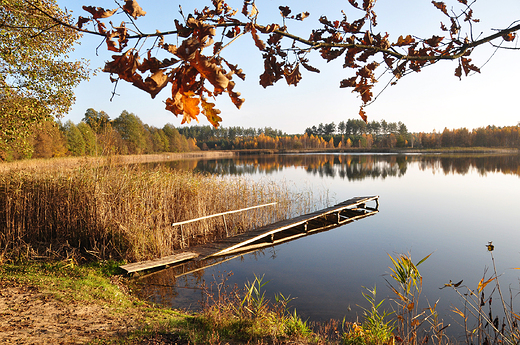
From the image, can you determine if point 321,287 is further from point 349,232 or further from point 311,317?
point 349,232

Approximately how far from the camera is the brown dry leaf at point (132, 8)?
3.76 feet

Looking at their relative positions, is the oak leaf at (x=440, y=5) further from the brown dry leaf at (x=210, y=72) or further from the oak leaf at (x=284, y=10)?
the brown dry leaf at (x=210, y=72)

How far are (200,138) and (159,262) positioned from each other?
131 m

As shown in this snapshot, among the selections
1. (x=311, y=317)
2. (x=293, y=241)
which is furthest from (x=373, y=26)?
(x=293, y=241)

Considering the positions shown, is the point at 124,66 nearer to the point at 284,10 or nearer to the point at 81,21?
the point at 81,21

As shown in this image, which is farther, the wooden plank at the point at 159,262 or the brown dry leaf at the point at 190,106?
the wooden plank at the point at 159,262

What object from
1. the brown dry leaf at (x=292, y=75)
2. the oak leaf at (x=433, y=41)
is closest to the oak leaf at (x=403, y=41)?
the oak leaf at (x=433, y=41)

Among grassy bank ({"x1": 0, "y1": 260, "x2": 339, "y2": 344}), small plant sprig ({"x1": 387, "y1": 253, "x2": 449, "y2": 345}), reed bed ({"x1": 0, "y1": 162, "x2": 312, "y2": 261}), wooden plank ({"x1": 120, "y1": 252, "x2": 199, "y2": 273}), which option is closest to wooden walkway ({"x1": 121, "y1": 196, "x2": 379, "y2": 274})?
wooden plank ({"x1": 120, "y1": 252, "x2": 199, "y2": 273})

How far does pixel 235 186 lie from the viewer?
537 inches

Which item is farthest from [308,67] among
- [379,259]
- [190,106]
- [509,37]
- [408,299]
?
[379,259]

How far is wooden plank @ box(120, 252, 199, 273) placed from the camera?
6.77m

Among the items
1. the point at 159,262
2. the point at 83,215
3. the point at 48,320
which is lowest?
the point at 159,262

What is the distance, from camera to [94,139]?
28.8 ft

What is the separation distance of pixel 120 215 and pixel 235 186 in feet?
21.2
